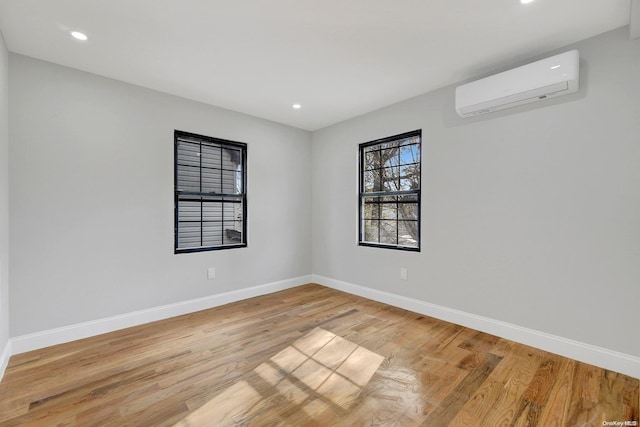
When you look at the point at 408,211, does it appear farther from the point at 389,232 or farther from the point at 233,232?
the point at 233,232

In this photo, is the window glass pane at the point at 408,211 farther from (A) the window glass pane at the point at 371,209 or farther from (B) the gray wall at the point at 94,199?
(B) the gray wall at the point at 94,199

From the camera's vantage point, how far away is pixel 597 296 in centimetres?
226

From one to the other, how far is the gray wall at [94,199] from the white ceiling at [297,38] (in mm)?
269

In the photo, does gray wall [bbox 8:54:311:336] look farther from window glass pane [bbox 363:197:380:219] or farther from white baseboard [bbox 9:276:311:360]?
window glass pane [bbox 363:197:380:219]

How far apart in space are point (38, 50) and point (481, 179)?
13.5ft

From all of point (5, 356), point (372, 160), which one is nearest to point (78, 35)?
point (5, 356)

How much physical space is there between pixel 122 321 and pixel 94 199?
1.26m

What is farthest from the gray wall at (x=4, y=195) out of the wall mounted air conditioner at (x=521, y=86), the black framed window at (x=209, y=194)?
the wall mounted air conditioner at (x=521, y=86)

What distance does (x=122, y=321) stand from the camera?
2.95 metres

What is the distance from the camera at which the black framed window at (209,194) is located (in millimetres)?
3514

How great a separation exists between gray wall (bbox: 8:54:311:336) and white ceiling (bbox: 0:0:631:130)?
269mm

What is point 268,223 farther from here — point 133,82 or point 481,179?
point 481,179

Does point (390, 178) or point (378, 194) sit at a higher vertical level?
point (390, 178)

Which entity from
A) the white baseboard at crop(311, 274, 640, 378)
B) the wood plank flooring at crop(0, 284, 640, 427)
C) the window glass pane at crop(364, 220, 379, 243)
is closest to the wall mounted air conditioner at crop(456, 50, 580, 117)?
the window glass pane at crop(364, 220, 379, 243)
